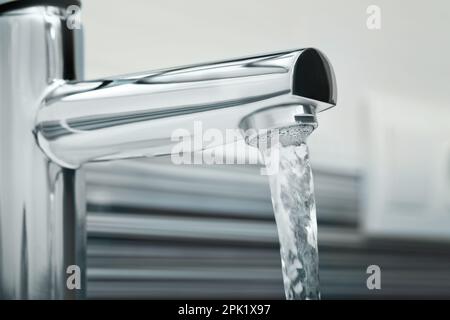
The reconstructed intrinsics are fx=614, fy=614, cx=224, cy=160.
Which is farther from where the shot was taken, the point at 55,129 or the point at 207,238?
the point at 207,238

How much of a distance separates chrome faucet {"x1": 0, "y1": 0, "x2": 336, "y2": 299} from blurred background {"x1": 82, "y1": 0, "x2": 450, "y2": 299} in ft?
0.85

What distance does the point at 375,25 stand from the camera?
0.69 metres

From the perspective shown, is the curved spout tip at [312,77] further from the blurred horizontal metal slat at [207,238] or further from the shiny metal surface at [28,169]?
the blurred horizontal metal slat at [207,238]

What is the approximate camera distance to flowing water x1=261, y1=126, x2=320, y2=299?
0.30 metres

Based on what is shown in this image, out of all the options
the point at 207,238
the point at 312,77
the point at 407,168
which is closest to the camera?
the point at 312,77

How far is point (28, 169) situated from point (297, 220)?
0.15 metres

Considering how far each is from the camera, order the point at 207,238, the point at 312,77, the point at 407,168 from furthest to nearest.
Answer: the point at 407,168 → the point at 207,238 → the point at 312,77

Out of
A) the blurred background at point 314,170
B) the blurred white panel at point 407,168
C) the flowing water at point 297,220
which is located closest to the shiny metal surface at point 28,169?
the flowing water at point 297,220

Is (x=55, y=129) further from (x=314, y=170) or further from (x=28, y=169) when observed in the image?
(x=314, y=170)

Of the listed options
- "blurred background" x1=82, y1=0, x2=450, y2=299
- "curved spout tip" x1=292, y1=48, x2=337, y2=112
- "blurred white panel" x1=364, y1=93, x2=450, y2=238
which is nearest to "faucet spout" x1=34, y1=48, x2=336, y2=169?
"curved spout tip" x1=292, y1=48, x2=337, y2=112

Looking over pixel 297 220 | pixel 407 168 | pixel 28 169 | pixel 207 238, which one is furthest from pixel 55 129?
pixel 407 168

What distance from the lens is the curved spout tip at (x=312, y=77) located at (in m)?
0.26

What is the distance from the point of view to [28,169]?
0.33 metres

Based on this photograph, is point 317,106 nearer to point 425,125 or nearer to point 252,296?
point 252,296
